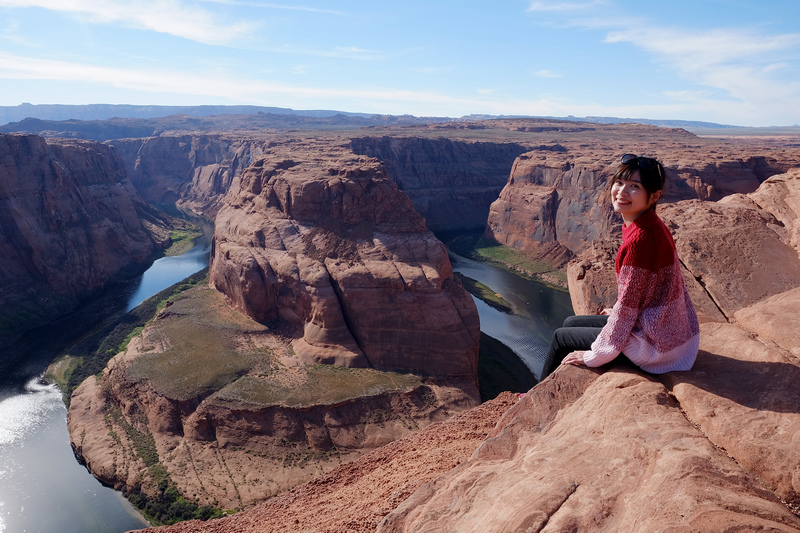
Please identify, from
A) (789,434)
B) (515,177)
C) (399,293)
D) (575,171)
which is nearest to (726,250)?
(789,434)

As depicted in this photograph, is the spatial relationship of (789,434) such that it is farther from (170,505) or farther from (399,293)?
(399,293)

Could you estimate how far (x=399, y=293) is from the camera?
1586 inches

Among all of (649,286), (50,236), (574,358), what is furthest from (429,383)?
(50,236)

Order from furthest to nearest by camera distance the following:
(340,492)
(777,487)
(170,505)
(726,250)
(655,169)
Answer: (170,505) → (340,492) → (726,250) → (655,169) → (777,487)

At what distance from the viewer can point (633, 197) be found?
6.96m

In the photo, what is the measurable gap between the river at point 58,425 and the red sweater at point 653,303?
32.3 metres

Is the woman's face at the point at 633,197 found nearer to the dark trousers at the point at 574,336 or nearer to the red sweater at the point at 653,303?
the red sweater at the point at 653,303

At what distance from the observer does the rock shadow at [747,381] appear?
6066 millimetres

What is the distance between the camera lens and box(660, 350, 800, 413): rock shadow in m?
6.07

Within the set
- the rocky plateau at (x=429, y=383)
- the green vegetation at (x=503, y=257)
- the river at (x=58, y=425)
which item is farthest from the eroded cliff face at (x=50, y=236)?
the green vegetation at (x=503, y=257)

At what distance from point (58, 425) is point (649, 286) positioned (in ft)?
152

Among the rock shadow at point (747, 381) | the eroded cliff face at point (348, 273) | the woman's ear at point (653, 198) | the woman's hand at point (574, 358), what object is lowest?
the eroded cliff face at point (348, 273)

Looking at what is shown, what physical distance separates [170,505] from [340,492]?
2254 centimetres

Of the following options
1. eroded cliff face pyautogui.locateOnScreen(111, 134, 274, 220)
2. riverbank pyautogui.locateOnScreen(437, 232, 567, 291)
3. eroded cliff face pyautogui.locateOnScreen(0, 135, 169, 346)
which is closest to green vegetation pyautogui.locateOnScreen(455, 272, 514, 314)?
riverbank pyautogui.locateOnScreen(437, 232, 567, 291)
